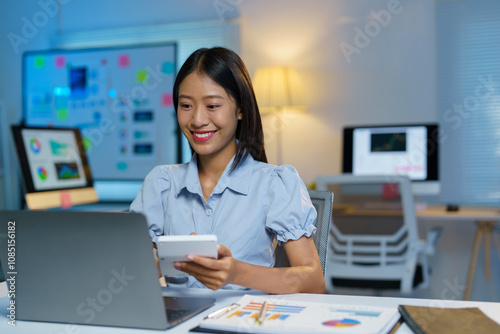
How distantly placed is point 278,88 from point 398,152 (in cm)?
85

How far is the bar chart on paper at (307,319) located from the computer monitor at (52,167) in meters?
2.06

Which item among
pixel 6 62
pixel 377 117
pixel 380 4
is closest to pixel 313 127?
pixel 377 117

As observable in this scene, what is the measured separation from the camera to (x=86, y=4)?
4137 mm

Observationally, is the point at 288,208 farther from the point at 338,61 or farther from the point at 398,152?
the point at 338,61

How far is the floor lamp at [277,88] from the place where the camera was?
3.45 metres

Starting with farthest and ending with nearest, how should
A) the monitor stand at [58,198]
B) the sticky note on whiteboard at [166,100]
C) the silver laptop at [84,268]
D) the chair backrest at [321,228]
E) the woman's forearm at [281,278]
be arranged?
1. the sticky note on whiteboard at [166,100]
2. the monitor stand at [58,198]
3. the chair backrest at [321,228]
4. the woman's forearm at [281,278]
5. the silver laptop at [84,268]

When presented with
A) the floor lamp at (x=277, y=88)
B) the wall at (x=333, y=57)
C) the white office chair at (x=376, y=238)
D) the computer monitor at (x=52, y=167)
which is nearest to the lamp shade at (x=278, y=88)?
the floor lamp at (x=277, y=88)

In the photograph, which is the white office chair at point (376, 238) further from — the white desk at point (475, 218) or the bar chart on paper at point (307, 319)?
the bar chart on paper at point (307, 319)

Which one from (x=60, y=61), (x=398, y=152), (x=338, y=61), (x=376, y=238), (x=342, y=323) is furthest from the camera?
(x=60, y=61)

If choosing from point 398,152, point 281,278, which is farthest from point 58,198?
point 281,278

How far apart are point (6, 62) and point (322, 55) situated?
7.55 feet

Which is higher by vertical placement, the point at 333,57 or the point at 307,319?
the point at 333,57

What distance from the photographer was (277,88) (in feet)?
11.3

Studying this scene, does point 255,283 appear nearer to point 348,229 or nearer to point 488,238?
point 348,229
